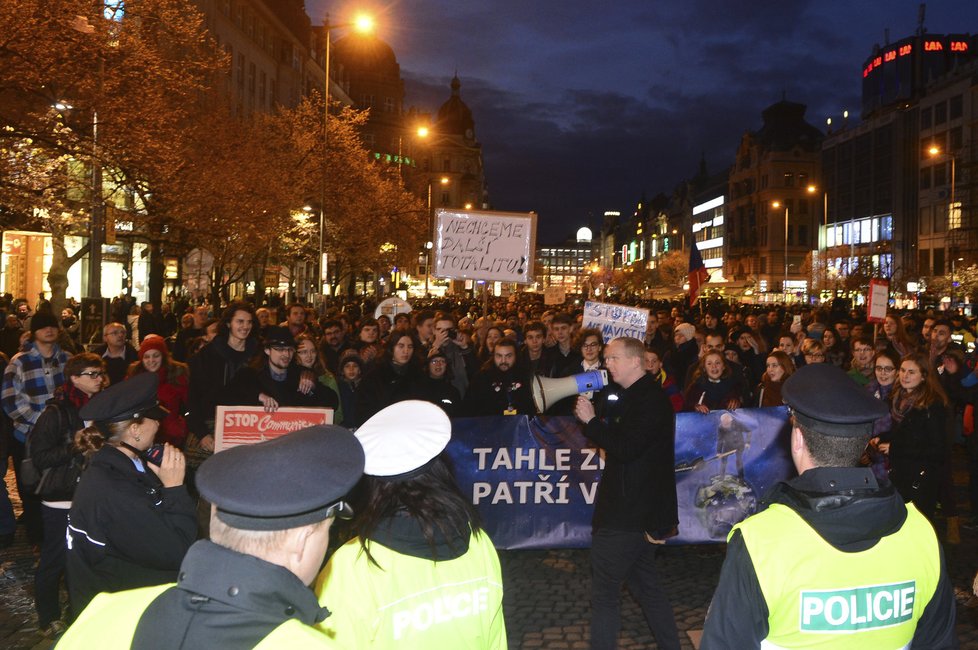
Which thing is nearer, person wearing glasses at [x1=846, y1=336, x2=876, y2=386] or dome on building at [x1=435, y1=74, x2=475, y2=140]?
person wearing glasses at [x1=846, y1=336, x2=876, y2=386]

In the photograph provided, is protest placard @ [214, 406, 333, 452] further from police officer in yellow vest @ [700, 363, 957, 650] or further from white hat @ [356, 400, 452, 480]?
police officer in yellow vest @ [700, 363, 957, 650]

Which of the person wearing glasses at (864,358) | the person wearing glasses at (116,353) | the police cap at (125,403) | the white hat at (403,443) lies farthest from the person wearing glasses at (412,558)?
the person wearing glasses at (864,358)

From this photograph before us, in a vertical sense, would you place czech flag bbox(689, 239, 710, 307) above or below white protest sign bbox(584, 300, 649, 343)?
above

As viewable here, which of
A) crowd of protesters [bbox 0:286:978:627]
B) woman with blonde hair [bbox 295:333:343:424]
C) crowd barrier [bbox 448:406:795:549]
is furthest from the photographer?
woman with blonde hair [bbox 295:333:343:424]

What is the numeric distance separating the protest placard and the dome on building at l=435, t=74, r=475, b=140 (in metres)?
142

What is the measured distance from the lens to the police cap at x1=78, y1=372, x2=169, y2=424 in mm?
3705

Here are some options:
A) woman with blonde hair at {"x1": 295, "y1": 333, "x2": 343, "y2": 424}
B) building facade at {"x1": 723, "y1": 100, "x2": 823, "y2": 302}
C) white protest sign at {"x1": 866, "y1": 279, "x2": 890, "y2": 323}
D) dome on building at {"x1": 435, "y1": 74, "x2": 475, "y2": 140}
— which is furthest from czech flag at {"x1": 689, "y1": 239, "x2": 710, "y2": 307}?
dome on building at {"x1": 435, "y1": 74, "x2": 475, "y2": 140}

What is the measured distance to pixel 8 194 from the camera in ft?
48.5

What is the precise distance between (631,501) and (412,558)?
257 centimetres

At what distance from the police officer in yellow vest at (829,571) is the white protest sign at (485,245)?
6.87 meters

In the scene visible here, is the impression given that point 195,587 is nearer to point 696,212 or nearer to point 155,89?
point 155,89

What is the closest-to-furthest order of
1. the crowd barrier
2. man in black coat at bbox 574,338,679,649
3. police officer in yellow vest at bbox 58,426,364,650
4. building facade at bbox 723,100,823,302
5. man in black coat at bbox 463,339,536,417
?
1. police officer in yellow vest at bbox 58,426,364,650
2. man in black coat at bbox 574,338,679,649
3. the crowd barrier
4. man in black coat at bbox 463,339,536,417
5. building facade at bbox 723,100,823,302

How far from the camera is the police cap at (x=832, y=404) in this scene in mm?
2525

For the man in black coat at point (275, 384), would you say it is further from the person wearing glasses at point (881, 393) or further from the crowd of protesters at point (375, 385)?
the person wearing glasses at point (881, 393)
